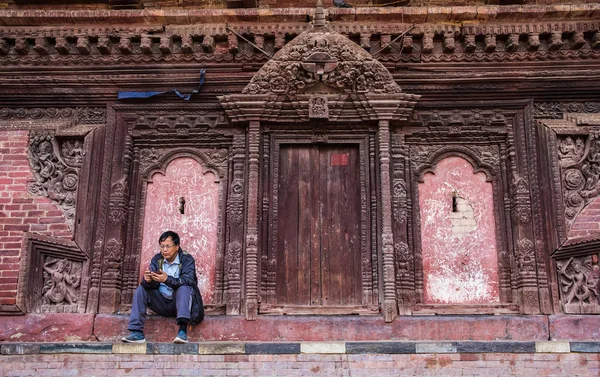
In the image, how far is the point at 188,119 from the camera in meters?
8.85

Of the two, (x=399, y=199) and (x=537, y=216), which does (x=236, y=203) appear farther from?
(x=537, y=216)

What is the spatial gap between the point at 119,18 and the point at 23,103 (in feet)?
5.39

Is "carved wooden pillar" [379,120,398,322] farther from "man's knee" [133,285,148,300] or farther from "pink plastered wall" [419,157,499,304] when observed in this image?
"man's knee" [133,285,148,300]

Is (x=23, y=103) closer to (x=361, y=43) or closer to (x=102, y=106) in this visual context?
(x=102, y=106)

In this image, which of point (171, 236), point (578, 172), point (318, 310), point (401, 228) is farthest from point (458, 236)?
point (171, 236)

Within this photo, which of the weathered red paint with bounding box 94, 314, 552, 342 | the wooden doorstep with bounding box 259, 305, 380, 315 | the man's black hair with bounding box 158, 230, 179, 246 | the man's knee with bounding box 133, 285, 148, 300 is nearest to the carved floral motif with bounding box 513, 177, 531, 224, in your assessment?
the weathered red paint with bounding box 94, 314, 552, 342

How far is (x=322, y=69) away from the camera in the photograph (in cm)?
859

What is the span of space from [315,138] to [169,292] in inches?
101

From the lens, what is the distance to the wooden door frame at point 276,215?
8.16 meters

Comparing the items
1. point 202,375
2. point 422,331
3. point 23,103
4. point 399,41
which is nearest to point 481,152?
point 399,41

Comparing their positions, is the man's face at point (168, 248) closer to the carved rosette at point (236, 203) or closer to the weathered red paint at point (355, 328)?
the weathered red paint at point (355, 328)

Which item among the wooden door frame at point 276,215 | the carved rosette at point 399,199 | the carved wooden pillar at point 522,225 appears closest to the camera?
the carved wooden pillar at point 522,225

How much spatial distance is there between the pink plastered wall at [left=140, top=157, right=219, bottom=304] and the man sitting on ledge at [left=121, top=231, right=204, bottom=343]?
521mm

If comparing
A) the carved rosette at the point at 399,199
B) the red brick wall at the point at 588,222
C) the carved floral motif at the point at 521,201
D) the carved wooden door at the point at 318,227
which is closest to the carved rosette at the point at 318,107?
the carved wooden door at the point at 318,227
